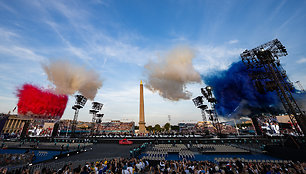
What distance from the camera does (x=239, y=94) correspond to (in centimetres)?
4459

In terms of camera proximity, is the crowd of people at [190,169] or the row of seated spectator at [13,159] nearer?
the crowd of people at [190,169]

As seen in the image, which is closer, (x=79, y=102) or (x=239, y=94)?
(x=79, y=102)

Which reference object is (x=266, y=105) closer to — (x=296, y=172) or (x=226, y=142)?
Answer: (x=226, y=142)

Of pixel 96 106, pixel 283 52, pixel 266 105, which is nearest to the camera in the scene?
pixel 283 52

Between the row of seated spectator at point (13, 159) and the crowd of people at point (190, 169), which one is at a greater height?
the crowd of people at point (190, 169)

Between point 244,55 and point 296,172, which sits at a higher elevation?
point 244,55

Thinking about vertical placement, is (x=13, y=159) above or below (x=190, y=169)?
below

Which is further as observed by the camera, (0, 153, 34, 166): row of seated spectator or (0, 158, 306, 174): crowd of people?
(0, 153, 34, 166): row of seated spectator

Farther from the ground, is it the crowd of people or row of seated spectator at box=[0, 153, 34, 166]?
the crowd of people

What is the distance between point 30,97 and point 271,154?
67.5 metres

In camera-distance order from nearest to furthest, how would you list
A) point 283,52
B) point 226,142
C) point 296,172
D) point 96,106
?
1. point 296,172
2. point 283,52
3. point 226,142
4. point 96,106

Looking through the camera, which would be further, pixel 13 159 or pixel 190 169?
pixel 13 159

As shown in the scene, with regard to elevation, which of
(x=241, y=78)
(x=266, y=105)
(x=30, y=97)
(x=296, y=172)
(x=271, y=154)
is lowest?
(x=271, y=154)

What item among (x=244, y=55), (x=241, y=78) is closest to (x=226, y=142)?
(x=244, y=55)
